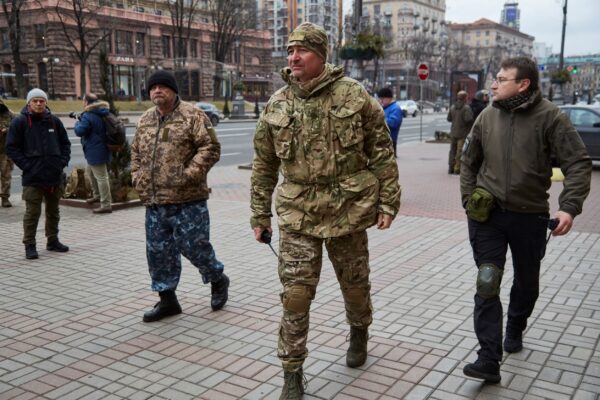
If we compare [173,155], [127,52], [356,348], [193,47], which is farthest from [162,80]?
[193,47]

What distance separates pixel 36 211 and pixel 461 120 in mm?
9619

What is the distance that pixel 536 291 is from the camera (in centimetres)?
388

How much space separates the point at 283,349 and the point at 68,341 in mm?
1877

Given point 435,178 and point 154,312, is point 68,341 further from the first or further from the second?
point 435,178

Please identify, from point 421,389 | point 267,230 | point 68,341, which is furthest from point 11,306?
point 421,389

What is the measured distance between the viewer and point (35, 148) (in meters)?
6.80

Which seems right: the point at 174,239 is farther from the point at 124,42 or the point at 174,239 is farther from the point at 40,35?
the point at 124,42

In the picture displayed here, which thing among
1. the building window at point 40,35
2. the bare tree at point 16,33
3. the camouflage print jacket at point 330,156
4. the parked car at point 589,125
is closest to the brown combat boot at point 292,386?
the camouflage print jacket at point 330,156

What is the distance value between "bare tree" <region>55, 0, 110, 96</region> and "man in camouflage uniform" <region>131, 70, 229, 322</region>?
4252cm

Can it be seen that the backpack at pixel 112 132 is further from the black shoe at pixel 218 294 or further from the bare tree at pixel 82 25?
the bare tree at pixel 82 25

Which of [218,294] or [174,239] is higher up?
[174,239]

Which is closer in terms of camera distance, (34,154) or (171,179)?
(171,179)

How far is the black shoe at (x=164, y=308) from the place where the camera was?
4.81 metres

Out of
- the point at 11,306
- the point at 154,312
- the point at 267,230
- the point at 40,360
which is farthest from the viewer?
the point at 11,306
